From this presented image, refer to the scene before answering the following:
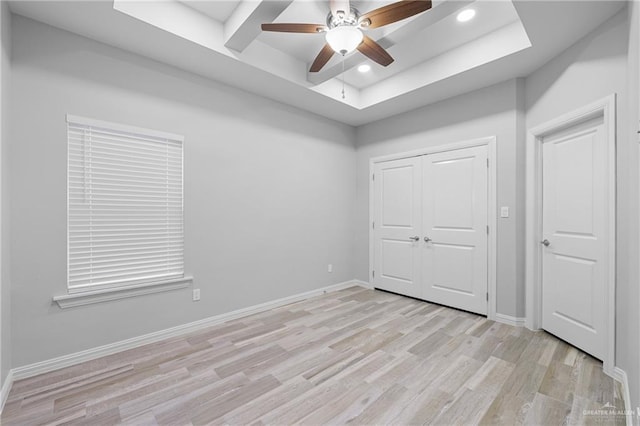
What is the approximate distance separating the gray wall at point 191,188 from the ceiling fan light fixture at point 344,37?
1.72m

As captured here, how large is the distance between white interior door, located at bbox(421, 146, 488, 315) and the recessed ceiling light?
1.44 metres

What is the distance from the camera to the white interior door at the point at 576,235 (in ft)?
7.88

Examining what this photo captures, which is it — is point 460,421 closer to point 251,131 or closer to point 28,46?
point 251,131

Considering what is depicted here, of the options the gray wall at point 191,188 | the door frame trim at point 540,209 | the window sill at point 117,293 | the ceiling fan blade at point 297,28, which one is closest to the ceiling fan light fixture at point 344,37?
the ceiling fan blade at point 297,28

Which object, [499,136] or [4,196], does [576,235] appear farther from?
[4,196]

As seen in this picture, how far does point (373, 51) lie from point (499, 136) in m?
1.93

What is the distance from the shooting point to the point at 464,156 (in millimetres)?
3680

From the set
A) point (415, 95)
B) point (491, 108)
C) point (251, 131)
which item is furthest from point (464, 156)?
point (251, 131)

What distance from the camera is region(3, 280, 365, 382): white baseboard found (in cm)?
225

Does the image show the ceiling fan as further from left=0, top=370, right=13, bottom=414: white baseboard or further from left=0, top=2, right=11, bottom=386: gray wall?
left=0, top=370, right=13, bottom=414: white baseboard

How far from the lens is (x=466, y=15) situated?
265 cm

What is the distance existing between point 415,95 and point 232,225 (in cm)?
282

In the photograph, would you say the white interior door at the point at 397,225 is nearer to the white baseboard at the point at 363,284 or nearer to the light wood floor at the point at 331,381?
the white baseboard at the point at 363,284

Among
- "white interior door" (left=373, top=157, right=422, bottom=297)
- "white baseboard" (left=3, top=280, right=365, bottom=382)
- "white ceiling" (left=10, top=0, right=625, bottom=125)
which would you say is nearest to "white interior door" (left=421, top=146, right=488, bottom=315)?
"white interior door" (left=373, top=157, right=422, bottom=297)
